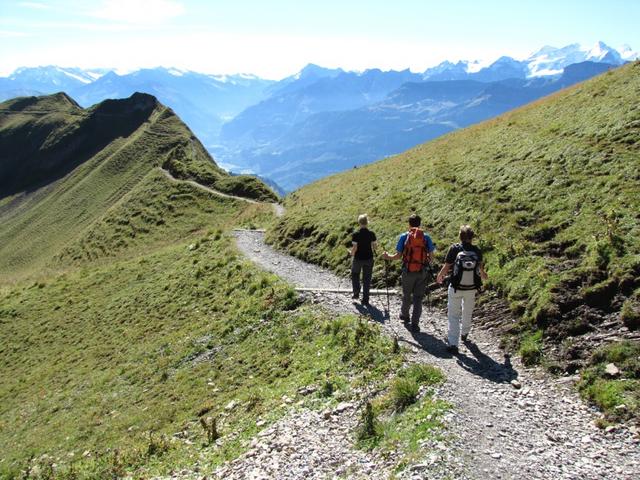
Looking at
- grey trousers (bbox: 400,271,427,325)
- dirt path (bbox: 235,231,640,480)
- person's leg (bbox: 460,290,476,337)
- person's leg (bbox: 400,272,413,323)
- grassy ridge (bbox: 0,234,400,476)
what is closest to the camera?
dirt path (bbox: 235,231,640,480)

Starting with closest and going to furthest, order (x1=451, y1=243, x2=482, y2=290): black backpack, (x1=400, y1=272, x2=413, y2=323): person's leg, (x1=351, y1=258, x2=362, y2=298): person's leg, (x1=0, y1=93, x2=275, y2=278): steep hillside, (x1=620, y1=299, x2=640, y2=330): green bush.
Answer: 1. (x1=620, y1=299, x2=640, y2=330): green bush
2. (x1=451, y1=243, x2=482, y2=290): black backpack
3. (x1=400, y1=272, x2=413, y2=323): person's leg
4. (x1=351, y1=258, x2=362, y2=298): person's leg
5. (x1=0, y1=93, x2=275, y2=278): steep hillside

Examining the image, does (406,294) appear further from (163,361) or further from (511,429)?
(163,361)

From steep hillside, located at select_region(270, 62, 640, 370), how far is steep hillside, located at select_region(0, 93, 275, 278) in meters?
35.9

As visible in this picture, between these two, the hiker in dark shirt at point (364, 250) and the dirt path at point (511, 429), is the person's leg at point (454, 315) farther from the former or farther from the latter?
the hiker in dark shirt at point (364, 250)

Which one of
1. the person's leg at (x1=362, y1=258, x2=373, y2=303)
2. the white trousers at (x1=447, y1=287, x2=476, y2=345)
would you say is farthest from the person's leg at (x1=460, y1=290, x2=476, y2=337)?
the person's leg at (x1=362, y1=258, x2=373, y2=303)

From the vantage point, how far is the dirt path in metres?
8.92

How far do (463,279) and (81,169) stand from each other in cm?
16088

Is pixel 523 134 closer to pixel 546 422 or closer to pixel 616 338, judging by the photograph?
pixel 616 338

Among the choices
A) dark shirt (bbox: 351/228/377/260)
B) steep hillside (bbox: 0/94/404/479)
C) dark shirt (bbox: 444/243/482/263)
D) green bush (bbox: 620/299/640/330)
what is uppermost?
dark shirt (bbox: 444/243/482/263)

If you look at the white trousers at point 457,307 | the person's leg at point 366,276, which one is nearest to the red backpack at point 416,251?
the white trousers at point 457,307

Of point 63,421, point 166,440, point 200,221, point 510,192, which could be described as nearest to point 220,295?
point 63,421

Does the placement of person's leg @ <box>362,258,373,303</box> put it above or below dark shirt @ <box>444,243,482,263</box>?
below

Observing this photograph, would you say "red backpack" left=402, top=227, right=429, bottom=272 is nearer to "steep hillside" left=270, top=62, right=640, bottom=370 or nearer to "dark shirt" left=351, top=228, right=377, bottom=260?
"dark shirt" left=351, top=228, right=377, bottom=260

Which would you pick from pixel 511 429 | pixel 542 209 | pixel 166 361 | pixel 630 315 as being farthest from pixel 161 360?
pixel 542 209
